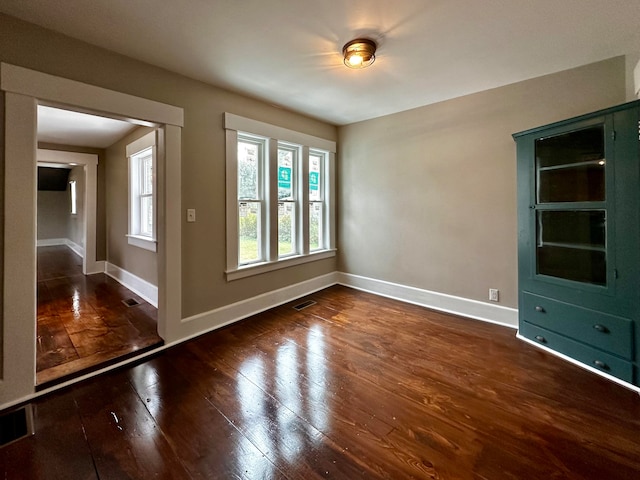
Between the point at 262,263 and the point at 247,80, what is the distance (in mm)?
2024

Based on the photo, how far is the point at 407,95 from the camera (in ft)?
10.4

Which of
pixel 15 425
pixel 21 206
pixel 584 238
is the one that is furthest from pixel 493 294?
pixel 21 206

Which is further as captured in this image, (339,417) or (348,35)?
(348,35)

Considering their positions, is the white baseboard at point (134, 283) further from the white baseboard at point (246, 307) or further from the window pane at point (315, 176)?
the window pane at point (315, 176)

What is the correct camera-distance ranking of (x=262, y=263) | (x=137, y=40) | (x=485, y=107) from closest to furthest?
(x=137, y=40)
(x=485, y=107)
(x=262, y=263)

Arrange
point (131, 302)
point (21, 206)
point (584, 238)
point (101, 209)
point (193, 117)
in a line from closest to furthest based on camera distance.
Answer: point (21, 206) → point (584, 238) → point (193, 117) → point (131, 302) → point (101, 209)

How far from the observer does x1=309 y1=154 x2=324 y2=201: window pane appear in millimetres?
4340

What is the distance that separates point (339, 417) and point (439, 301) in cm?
230

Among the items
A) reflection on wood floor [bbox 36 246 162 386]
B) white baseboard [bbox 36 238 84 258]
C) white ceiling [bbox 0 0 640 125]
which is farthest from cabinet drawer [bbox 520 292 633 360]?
white baseboard [bbox 36 238 84 258]

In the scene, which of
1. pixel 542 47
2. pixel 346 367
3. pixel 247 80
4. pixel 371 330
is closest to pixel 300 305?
pixel 371 330

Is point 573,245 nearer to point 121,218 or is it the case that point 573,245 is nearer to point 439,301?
point 439,301

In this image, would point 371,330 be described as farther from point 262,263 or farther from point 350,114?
point 350,114

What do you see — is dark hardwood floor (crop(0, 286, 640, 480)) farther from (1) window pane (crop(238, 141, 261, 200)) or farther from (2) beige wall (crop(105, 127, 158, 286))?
(2) beige wall (crop(105, 127, 158, 286))

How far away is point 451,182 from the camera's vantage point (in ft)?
10.9
